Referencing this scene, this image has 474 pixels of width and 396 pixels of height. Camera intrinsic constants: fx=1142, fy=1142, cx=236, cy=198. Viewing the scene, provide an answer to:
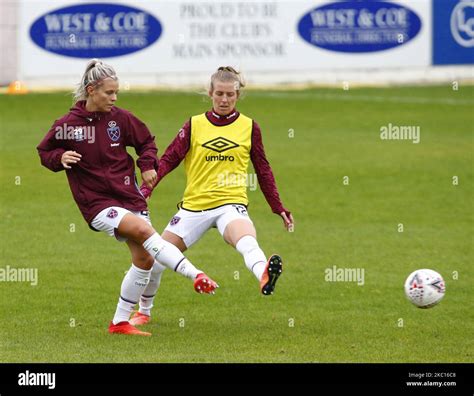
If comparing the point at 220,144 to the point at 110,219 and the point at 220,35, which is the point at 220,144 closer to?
the point at 110,219

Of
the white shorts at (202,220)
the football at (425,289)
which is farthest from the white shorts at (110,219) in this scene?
the football at (425,289)

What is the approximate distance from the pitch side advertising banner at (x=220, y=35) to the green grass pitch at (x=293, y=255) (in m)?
2.13

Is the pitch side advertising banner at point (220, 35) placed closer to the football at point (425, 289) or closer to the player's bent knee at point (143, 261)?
the player's bent knee at point (143, 261)

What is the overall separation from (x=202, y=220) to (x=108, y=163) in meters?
1.05

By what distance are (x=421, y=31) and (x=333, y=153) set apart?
9212 millimetres

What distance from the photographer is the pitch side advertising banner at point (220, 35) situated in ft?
95.8

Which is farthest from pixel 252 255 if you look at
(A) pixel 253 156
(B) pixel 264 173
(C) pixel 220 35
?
(C) pixel 220 35

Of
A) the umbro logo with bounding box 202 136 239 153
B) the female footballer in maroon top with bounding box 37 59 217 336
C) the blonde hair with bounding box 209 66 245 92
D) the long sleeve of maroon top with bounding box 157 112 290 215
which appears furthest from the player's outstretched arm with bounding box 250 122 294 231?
the female footballer in maroon top with bounding box 37 59 217 336

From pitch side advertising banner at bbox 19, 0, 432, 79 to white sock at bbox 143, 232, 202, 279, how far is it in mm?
19567

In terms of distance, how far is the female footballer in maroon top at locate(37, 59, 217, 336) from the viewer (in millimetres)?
10070

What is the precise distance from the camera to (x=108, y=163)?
10.3 m

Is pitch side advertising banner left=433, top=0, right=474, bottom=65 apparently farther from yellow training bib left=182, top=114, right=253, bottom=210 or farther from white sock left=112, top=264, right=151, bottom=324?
white sock left=112, top=264, right=151, bottom=324

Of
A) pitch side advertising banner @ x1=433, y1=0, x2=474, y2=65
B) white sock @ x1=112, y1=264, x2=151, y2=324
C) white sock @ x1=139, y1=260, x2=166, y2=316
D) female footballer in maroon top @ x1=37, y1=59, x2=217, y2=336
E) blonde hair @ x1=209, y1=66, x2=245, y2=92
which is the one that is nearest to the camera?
female footballer in maroon top @ x1=37, y1=59, x2=217, y2=336

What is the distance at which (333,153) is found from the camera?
77.0 feet
